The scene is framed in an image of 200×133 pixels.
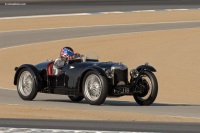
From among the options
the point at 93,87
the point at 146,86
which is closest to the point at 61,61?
the point at 93,87

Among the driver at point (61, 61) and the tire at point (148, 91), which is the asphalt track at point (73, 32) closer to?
the driver at point (61, 61)

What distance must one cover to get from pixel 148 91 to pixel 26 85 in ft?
8.96

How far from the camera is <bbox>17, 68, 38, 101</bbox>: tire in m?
15.3

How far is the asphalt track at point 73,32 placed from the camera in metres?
32.7

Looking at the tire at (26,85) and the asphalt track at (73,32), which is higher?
the asphalt track at (73,32)

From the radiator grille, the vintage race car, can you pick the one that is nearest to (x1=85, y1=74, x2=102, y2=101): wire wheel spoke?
the vintage race car

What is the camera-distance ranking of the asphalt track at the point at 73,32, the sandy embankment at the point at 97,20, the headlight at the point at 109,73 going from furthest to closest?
the sandy embankment at the point at 97,20 < the asphalt track at the point at 73,32 < the headlight at the point at 109,73

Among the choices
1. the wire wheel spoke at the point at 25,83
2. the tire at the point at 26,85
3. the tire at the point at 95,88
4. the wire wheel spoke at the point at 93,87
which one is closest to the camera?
the tire at the point at 95,88

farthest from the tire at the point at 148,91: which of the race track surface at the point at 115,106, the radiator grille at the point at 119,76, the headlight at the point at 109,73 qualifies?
the headlight at the point at 109,73

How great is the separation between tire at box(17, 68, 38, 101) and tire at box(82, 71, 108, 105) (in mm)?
1447

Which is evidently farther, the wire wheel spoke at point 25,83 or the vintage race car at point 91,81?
the wire wheel spoke at point 25,83

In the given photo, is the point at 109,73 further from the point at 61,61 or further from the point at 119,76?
the point at 61,61

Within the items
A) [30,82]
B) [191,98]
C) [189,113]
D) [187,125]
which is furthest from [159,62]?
[187,125]

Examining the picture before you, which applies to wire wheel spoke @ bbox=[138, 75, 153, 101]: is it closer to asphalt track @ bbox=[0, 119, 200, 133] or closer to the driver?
the driver
